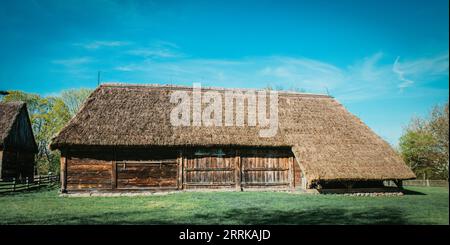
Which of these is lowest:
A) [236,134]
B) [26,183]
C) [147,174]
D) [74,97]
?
[26,183]

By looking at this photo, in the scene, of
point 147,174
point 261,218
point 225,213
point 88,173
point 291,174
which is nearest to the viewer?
point 261,218

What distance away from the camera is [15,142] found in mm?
24953

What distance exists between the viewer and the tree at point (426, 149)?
2496 cm

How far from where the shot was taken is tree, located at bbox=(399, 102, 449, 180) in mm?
24961

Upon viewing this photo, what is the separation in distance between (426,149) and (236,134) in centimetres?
1701

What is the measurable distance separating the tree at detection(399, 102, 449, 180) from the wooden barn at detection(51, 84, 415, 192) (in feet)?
24.6

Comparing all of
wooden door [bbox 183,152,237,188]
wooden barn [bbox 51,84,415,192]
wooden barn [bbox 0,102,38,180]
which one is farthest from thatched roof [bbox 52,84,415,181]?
wooden barn [bbox 0,102,38,180]

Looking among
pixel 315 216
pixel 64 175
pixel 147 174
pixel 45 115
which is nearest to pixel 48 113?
pixel 45 115

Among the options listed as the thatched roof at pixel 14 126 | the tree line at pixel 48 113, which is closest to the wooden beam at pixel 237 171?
the thatched roof at pixel 14 126

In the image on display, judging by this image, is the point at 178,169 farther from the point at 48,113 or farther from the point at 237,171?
the point at 48,113

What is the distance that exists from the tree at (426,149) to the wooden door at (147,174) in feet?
59.2

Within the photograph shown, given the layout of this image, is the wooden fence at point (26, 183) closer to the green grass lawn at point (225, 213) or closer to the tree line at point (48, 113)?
Answer: the green grass lawn at point (225, 213)
